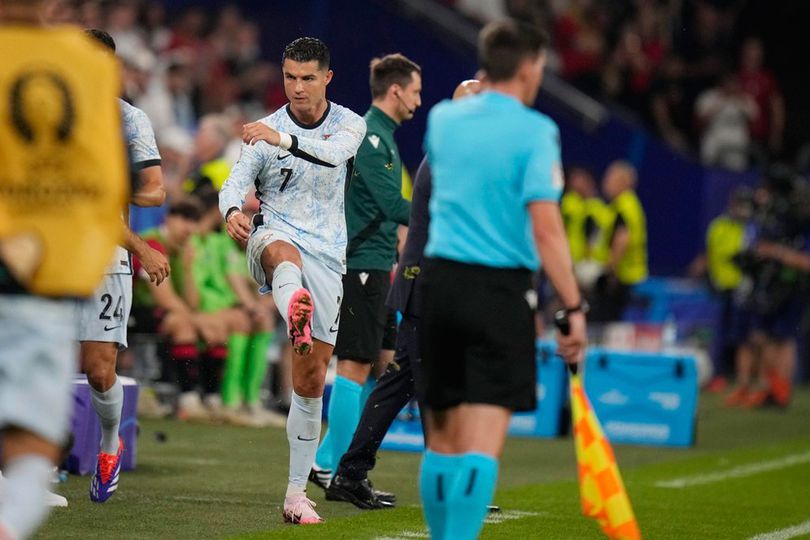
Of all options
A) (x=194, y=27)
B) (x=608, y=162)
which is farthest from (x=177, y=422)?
(x=608, y=162)

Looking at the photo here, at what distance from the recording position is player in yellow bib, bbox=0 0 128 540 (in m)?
4.82

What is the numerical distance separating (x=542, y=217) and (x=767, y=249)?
12188 millimetres

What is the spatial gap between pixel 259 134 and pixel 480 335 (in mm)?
1964

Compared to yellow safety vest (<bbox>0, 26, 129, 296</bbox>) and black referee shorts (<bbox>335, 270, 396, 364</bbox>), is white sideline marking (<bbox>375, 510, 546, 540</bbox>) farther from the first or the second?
yellow safety vest (<bbox>0, 26, 129, 296</bbox>)

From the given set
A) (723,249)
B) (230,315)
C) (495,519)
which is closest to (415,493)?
(495,519)

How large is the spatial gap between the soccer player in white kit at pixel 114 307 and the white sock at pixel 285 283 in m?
0.63

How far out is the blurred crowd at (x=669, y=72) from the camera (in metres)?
22.7

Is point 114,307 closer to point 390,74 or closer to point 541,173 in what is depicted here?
point 390,74

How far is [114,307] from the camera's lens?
311 inches

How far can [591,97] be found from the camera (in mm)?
22297

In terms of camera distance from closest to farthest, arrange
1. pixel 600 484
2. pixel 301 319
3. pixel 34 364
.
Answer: pixel 34 364 → pixel 600 484 → pixel 301 319

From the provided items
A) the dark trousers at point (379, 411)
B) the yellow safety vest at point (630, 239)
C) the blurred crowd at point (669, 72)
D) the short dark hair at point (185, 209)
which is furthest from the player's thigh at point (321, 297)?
the blurred crowd at point (669, 72)

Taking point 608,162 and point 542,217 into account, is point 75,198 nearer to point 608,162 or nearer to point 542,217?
point 542,217

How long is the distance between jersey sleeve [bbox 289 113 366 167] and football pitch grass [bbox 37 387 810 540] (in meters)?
1.75
